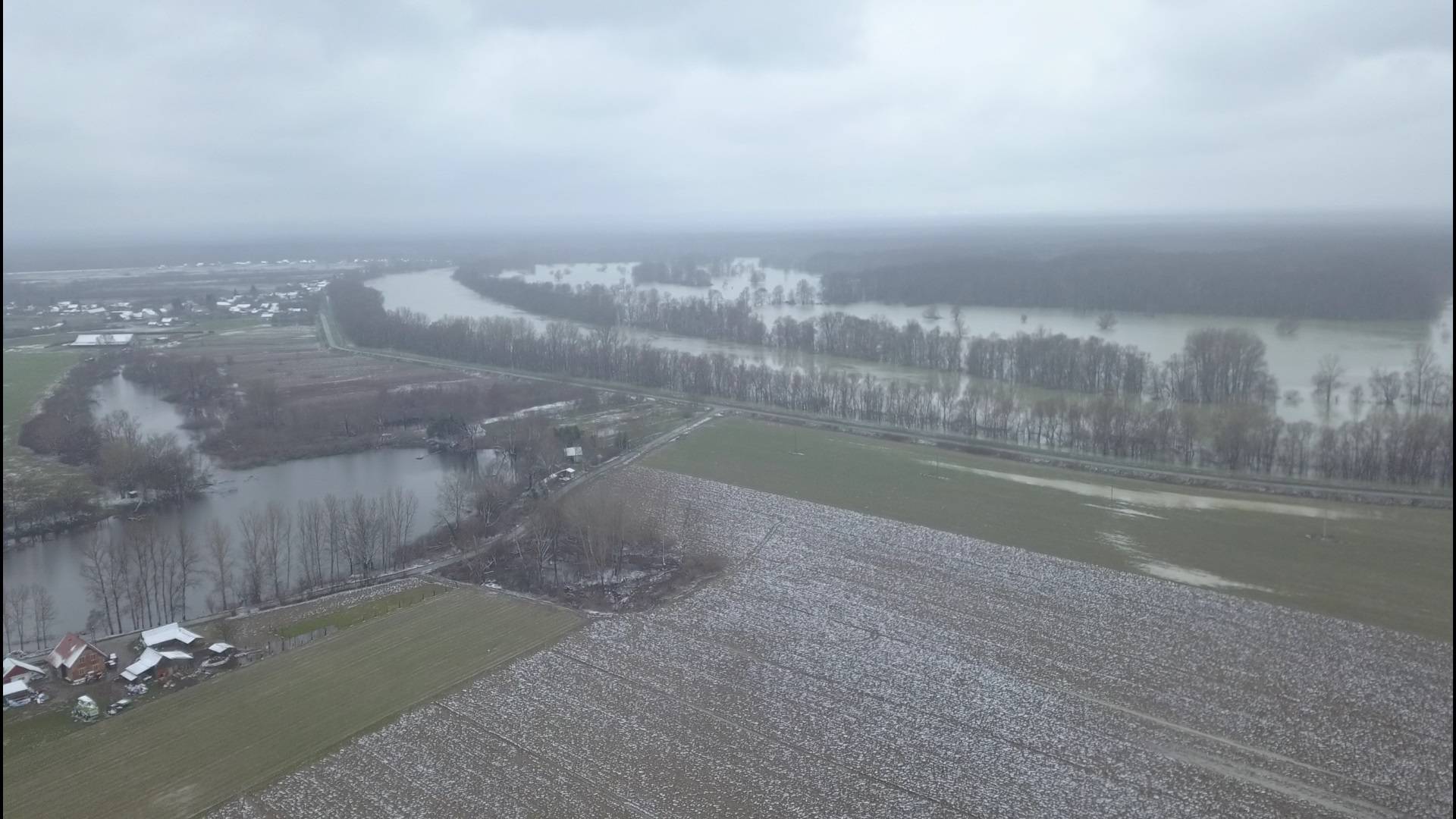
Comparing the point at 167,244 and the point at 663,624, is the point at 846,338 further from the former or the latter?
the point at 167,244

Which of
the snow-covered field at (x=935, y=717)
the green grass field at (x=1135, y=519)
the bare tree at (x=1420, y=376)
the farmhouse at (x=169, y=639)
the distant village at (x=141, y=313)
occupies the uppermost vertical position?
the distant village at (x=141, y=313)

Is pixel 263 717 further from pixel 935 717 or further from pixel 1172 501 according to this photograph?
pixel 1172 501

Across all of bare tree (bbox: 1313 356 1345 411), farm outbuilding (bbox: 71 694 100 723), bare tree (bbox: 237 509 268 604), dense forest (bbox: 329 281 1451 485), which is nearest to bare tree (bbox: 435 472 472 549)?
bare tree (bbox: 237 509 268 604)

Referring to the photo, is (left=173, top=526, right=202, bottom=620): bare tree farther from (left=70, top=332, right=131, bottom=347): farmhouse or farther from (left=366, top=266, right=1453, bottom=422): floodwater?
(left=70, top=332, right=131, bottom=347): farmhouse

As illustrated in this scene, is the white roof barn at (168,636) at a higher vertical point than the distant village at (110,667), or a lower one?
higher

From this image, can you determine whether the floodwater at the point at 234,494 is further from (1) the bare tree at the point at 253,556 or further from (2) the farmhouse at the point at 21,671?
(2) the farmhouse at the point at 21,671

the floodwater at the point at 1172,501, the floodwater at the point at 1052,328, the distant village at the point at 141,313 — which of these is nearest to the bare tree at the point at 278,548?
the floodwater at the point at 1172,501
